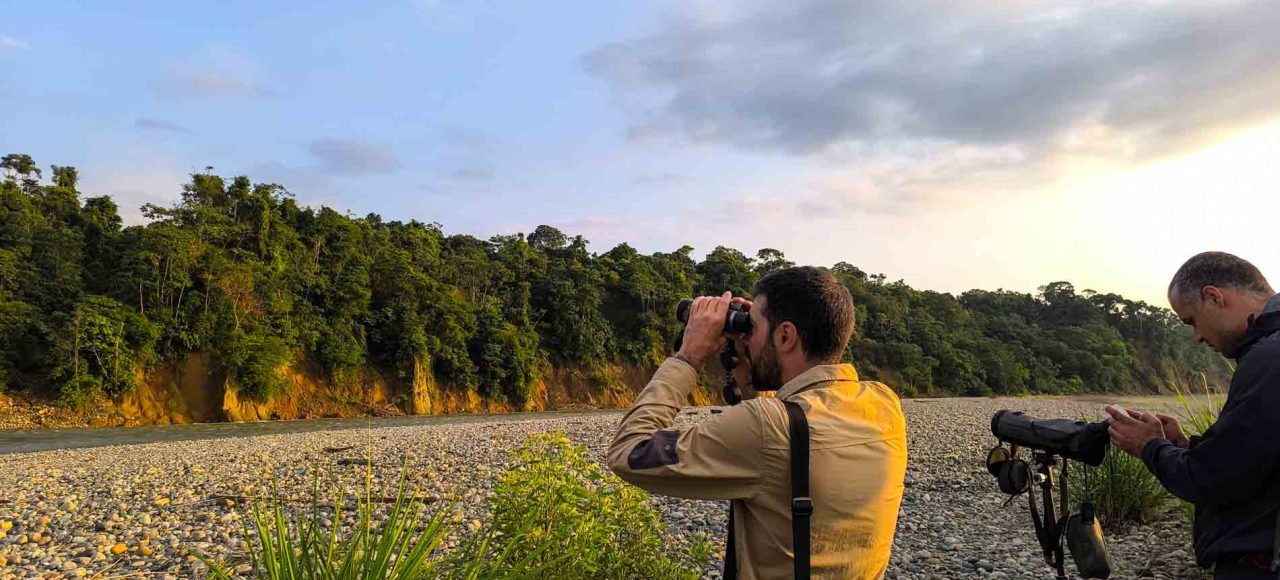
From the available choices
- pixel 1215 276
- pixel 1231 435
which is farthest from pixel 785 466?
pixel 1215 276

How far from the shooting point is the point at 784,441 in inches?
54.0

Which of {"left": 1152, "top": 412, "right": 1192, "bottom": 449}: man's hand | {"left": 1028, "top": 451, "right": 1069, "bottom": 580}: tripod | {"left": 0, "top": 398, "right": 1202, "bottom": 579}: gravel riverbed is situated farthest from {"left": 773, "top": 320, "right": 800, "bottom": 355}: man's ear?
{"left": 1152, "top": 412, "right": 1192, "bottom": 449}: man's hand

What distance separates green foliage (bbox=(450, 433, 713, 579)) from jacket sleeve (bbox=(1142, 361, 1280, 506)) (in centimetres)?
168

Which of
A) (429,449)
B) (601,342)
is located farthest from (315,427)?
(601,342)

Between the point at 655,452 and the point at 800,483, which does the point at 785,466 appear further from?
the point at 655,452

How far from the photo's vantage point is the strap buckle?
137 centimetres

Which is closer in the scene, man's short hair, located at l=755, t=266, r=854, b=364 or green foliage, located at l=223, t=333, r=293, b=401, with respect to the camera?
man's short hair, located at l=755, t=266, r=854, b=364

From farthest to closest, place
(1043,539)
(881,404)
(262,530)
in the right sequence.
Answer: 1. (1043,539)
2. (262,530)
3. (881,404)

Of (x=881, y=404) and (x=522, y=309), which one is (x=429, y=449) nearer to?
(x=881, y=404)

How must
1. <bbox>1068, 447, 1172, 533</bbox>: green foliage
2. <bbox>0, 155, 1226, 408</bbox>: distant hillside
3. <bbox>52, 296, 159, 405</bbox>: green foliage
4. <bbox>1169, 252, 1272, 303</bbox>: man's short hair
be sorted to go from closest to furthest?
1. <bbox>1169, 252, 1272, 303</bbox>: man's short hair
2. <bbox>1068, 447, 1172, 533</bbox>: green foliage
3. <bbox>52, 296, 159, 405</bbox>: green foliage
4. <bbox>0, 155, 1226, 408</bbox>: distant hillside

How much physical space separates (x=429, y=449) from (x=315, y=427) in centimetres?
1291

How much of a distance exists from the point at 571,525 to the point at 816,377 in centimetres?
155

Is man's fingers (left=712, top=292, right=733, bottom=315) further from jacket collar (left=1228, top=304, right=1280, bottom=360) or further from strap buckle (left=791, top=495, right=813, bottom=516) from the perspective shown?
jacket collar (left=1228, top=304, right=1280, bottom=360)

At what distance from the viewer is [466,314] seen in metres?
36.9
